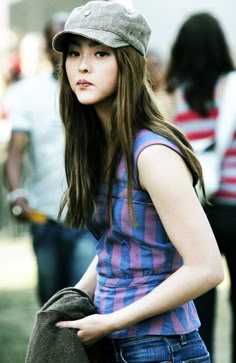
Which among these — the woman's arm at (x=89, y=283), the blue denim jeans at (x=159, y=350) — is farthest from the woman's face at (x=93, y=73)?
the blue denim jeans at (x=159, y=350)

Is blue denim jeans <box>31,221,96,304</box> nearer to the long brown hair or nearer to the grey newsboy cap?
the long brown hair

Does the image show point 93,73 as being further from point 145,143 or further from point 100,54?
point 145,143

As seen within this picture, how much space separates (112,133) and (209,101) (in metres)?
2.18

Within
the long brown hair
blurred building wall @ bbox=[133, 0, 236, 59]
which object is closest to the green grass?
blurred building wall @ bbox=[133, 0, 236, 59]

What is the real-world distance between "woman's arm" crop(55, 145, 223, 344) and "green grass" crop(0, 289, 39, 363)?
12.7 ft

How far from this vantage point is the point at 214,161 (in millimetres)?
5035

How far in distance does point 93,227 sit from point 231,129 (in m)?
2.01

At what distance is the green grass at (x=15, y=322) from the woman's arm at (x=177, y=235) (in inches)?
152

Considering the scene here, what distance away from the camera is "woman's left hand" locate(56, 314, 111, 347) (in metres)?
2.90

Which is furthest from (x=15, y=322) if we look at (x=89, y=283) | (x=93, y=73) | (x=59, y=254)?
(x=93, y=73)

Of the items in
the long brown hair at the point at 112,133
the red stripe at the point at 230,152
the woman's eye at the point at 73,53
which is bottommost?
the red stripe at the point at 230,152

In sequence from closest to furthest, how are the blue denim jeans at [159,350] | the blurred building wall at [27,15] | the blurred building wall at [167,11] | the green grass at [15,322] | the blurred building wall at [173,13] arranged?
the blue denim jeans at [159,350] < the green grass at [15,322] < the blurred building wall at [167,11] < the blurred building wall at [173,13] < the blurred building wall at [27,15]

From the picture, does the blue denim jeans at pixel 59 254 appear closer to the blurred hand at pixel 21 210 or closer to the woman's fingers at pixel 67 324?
the blurred hand at pixel 21 210

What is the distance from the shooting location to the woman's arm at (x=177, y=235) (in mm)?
2812
